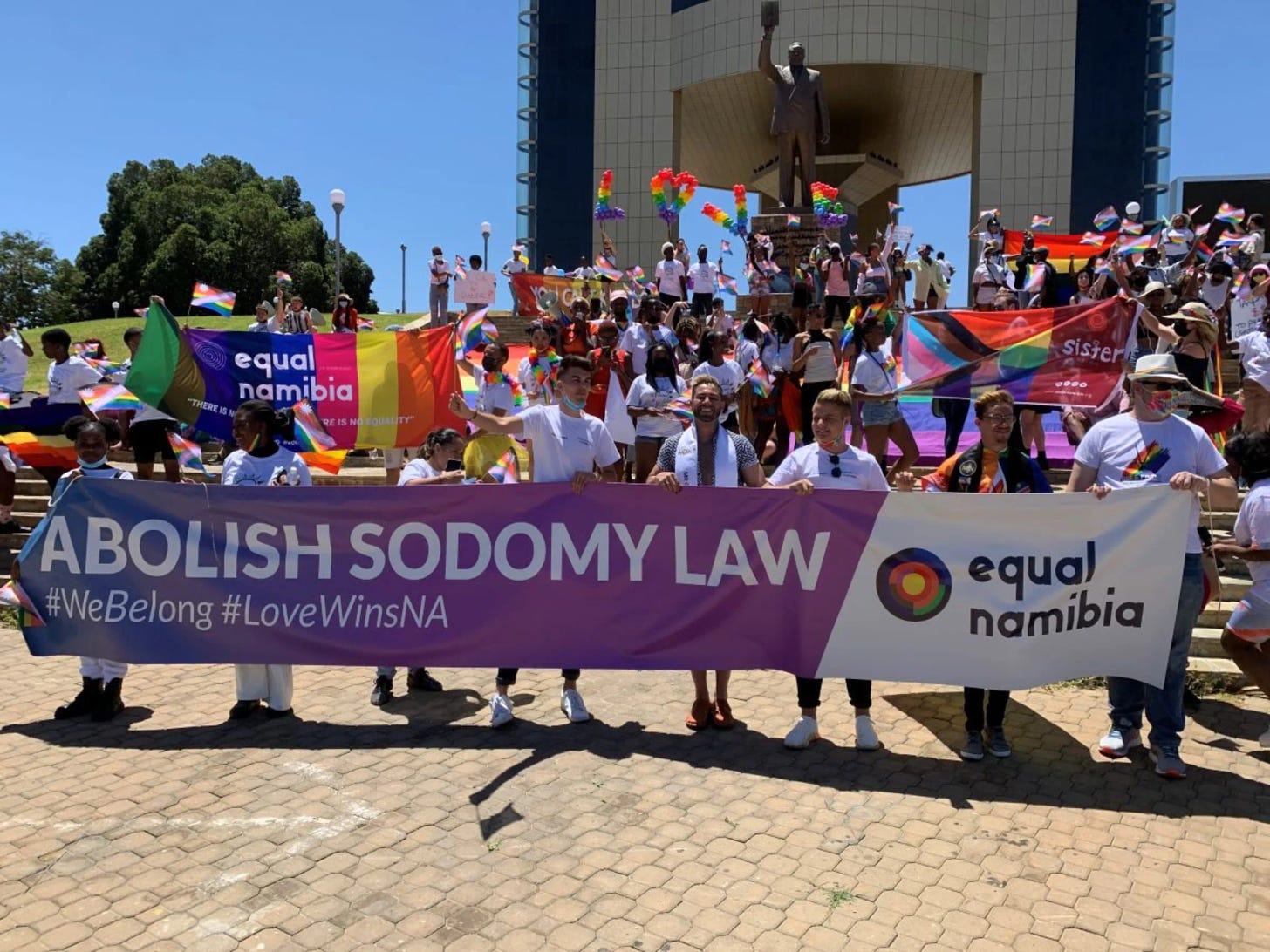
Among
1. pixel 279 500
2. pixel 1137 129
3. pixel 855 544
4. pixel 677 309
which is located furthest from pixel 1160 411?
pixel 1137 129

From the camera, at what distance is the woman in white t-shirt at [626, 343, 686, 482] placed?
8148 millimetres

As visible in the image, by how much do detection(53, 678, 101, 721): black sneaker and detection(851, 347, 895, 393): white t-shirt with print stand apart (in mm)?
6438

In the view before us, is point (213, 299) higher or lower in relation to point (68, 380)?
higher

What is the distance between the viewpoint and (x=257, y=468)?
5.60 m

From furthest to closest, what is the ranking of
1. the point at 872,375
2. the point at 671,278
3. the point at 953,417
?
1. the point at 671,278
2. the point at 953,417
3. the point at 872,375

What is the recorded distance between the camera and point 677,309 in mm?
14219

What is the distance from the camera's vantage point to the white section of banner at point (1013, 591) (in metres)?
4.88

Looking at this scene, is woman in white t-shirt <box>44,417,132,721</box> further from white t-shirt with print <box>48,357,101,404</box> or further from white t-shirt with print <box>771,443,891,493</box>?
white t-shirt with print <box>48,357,101,404</box>

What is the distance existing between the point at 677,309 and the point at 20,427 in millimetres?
8581

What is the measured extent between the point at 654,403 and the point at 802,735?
12.4 ft

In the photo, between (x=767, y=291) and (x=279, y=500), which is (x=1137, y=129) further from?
(x=279, y=500)

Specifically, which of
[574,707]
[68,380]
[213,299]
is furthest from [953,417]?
[68,380]

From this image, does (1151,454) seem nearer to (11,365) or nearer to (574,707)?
(574,707)

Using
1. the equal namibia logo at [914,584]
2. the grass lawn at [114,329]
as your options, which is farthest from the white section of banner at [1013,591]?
the grass lawn at [114,329]
